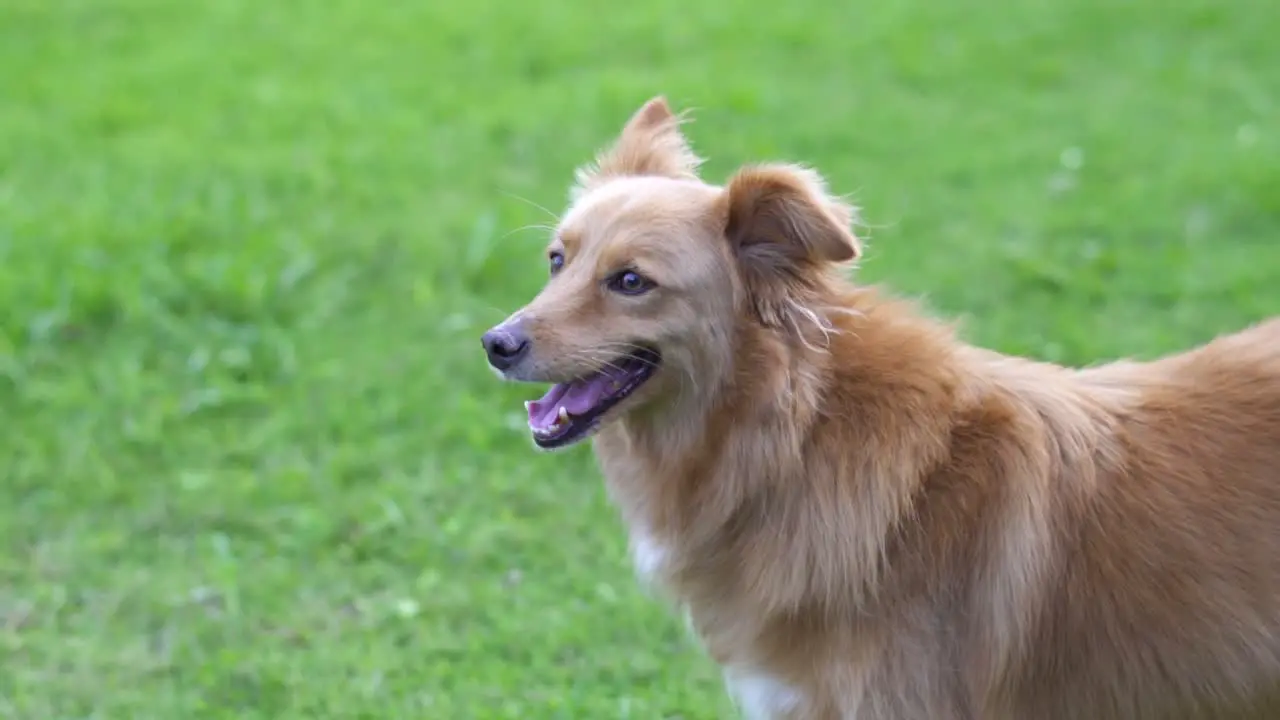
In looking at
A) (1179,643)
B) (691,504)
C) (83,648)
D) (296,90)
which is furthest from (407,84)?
(1179,643)

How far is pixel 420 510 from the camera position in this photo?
528 centimetres

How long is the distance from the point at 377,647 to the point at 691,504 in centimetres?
166

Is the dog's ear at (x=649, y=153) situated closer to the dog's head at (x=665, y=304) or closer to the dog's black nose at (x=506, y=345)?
the dog's head at (x=665, y=304)

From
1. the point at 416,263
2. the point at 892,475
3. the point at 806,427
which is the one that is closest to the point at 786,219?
the point at 806,427

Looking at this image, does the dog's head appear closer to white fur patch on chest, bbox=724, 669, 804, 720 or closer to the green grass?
white fur patch on chest, bbox=724, 669, 804, 720

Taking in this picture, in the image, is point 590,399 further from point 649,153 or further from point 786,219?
point 649,153

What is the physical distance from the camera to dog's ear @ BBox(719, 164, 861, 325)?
10.5 ft

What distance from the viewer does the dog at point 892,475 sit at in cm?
313

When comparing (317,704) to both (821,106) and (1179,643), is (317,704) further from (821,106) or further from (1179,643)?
(821,106)

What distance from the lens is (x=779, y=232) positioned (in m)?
3.29

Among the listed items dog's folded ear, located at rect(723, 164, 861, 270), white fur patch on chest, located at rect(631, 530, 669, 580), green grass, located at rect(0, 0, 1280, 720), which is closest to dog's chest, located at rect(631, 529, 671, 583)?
white fur patch on chest, located at rect(631, 530, 669, 580)

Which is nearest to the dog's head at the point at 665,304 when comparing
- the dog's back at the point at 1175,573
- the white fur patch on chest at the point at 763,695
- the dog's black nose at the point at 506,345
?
the dog's black nose at the point at 506,345

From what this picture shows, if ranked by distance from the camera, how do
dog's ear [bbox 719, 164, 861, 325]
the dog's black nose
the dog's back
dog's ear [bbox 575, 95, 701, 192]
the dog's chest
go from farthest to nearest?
dog's ear [bbox 575, 95, 701, 192], the dog's chest, the dog's black nose, dog's ear [bbox 719, 164, 861, 325], the dog's back

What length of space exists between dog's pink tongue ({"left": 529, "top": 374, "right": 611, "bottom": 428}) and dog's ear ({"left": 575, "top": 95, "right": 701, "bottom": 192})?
66 centimetres
